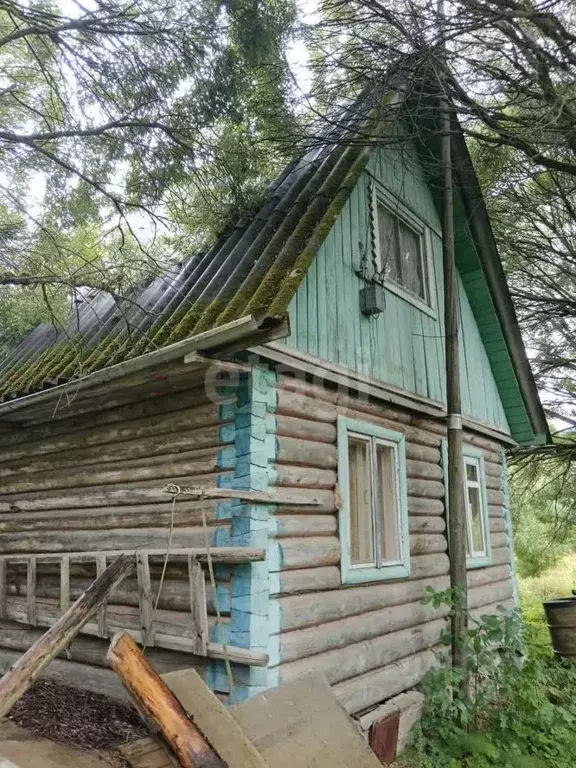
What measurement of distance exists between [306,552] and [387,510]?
160 centimetres

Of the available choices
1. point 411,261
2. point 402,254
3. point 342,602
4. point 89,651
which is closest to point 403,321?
point 402,254

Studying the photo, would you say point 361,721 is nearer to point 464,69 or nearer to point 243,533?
point 243,533

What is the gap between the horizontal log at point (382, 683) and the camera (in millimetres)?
5043

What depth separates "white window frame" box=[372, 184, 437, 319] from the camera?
6672mm

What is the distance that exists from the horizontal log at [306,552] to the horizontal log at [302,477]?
0.45 meters

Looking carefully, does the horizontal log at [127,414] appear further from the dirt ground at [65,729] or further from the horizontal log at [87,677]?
the dirt ground at [65,729]

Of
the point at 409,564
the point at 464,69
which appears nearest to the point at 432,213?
the point at 464,69

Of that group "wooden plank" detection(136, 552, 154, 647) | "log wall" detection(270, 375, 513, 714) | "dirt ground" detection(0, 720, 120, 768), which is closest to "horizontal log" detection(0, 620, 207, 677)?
"wooden plank" detection(136, 552, 154, 647)

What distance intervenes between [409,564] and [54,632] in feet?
11.9

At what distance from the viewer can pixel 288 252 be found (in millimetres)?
5176

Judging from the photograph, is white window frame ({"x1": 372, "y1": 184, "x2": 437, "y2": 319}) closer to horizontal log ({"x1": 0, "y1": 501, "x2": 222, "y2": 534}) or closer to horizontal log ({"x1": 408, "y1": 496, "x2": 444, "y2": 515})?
horizontal log ({"x1": 408, "y1": 496, "x2": 444, "y2": 515})

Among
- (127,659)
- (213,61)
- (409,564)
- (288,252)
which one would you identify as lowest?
(127,659)

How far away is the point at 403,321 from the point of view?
690cm

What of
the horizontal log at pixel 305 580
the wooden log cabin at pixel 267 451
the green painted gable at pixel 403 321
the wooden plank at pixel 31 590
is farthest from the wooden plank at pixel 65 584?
the green painted gable at pixel 403 321
